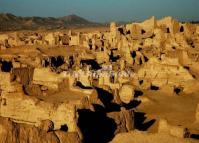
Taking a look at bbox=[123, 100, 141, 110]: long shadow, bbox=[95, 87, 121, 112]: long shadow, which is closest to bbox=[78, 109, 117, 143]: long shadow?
bbox=[95, 87, 121, 112]: long shadow

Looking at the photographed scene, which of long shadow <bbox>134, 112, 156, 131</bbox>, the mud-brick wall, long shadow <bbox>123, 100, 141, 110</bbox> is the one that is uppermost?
the mud-brick wall

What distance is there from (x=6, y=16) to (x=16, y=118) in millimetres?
146393

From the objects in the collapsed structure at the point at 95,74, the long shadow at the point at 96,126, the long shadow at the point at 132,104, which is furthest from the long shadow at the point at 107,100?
the long shadow at the point at 96,126

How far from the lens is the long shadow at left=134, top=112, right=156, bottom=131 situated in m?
19.6

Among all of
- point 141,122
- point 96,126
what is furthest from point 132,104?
point 96,126

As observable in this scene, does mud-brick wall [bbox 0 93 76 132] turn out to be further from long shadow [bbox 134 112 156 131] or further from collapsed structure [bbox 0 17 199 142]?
long shadow [bbox 134 112 156 131]

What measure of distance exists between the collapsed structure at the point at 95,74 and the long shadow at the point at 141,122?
65 centimetres

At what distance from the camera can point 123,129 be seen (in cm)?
1806

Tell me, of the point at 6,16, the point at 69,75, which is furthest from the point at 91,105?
the point at 6,16

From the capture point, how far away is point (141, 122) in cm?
2023

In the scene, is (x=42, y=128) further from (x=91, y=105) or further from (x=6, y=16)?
(x=6, y=16)

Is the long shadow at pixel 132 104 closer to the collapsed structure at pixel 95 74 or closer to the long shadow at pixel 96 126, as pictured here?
the collapsed structure at pixel 95 74

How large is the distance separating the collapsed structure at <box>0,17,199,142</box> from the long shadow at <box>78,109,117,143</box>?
110 millimetres

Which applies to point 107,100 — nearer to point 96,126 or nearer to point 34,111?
point 96,126
